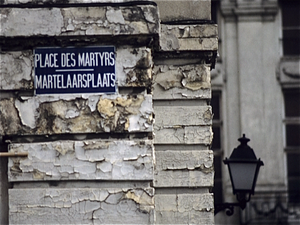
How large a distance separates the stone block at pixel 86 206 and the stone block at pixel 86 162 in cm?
9

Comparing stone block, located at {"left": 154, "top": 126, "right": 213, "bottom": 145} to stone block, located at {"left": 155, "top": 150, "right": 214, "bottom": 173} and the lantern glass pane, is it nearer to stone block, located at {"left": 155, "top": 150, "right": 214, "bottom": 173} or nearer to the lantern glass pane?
stone block, located at {"left": 155, "top": 150, "right": 214, "bottom": 173}

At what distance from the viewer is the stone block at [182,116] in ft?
21.5

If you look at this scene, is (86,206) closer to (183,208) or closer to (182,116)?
(183,208)

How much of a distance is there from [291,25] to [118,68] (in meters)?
13.0

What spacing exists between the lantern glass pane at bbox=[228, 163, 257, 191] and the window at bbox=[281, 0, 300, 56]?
985 centimetres

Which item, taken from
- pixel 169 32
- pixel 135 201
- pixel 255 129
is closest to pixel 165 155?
pixel 169 32

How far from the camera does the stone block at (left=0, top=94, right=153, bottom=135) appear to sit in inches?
195

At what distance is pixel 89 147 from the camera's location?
16.1ft

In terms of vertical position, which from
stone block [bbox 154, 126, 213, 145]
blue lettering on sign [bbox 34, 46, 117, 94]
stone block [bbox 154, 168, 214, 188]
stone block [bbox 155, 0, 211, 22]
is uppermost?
stone block [bbox 155, 0, 211, 22]

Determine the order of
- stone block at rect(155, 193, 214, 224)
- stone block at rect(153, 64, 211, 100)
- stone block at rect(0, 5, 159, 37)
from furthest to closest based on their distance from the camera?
stone block at rect(153, 64, 211, 100) → stone block at rect(155, 193, 214, 224) → stone block at rect(0, 5, 159, 37)

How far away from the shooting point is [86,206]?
4.88 meters

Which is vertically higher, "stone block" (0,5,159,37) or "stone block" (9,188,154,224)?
"stone block" (0,5,159,37)

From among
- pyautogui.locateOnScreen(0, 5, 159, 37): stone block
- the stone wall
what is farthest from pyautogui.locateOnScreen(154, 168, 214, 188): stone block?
pyautogui.locateOnScreen(0, 5, 159, 37): stone block

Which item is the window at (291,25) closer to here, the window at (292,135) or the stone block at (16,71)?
the window at (292,135)
